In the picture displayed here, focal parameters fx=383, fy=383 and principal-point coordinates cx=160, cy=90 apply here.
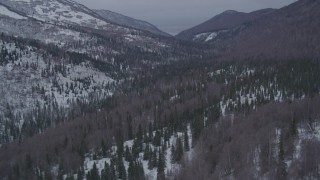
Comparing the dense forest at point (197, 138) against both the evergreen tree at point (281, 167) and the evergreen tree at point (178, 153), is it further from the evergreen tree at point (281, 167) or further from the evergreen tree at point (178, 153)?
the evergreen tree at point (178, 153)

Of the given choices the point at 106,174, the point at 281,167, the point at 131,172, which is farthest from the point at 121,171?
the point at 281,167

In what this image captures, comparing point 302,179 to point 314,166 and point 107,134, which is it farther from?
point 107,134

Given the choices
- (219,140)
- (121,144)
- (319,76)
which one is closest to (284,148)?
(219,140)

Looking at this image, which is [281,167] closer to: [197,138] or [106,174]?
[197,138]

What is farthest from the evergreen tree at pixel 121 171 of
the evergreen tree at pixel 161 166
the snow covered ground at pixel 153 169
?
the evergreen tree at pixel 161 166

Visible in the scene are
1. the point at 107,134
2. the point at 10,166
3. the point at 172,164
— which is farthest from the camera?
the point at 107,134

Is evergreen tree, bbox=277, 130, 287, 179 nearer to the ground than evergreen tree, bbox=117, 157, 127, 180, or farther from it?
farther from it

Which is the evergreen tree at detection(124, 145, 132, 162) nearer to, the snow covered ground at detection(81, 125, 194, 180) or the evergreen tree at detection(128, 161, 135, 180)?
the snow covered ground at detection(81, 125, 194, 180)

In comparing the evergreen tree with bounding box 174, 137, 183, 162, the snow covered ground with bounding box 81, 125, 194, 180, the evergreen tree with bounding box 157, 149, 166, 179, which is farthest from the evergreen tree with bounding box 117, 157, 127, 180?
the evergreen tree with bounding box 174, 137, 183, 162

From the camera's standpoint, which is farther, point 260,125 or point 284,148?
point 260,125

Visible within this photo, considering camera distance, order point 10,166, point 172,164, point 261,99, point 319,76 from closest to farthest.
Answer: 1. point 172,164
2. point 10,166
3. point 261,99
4. point 319,76

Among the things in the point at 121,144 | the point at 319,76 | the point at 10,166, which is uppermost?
the point at 319,76
